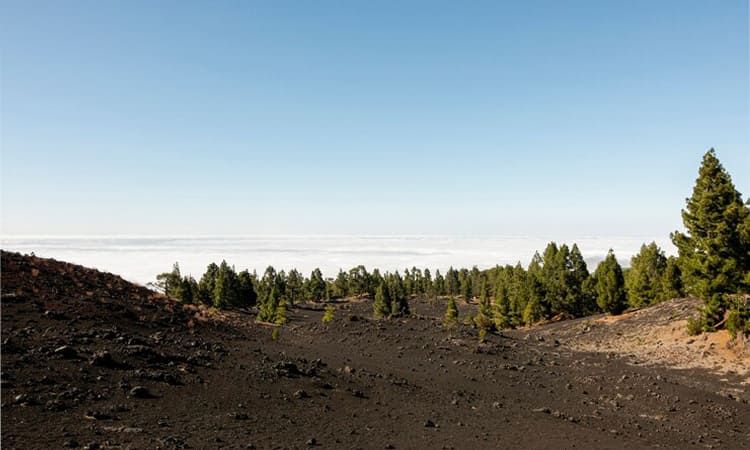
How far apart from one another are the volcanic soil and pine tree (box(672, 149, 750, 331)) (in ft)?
15.8

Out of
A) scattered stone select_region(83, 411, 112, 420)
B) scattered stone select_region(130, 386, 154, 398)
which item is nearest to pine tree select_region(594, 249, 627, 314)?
scattered stone select_region(130, 386, 154, 398)

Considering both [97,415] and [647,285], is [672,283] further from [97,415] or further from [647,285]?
[97,415]

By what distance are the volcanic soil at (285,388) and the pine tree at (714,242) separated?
4.81 metres

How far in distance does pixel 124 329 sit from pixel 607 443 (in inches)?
998

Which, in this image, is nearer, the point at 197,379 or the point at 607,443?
the point at 607,443

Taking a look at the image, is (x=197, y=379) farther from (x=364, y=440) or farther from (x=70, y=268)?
(x=70, y=268)

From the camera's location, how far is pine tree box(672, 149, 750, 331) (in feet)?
103

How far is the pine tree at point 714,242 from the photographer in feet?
103

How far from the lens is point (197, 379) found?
1805 cm

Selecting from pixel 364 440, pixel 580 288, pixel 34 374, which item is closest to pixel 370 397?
pixel 364 440

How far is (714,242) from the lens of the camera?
31.8 metres

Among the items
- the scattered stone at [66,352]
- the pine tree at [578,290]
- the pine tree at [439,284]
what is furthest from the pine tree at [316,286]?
the scattered stone at [66,352]

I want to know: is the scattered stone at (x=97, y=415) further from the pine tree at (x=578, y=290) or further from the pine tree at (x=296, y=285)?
the pine tree at (x=296, y=285)

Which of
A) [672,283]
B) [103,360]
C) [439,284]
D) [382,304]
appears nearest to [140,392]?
[103,360]
